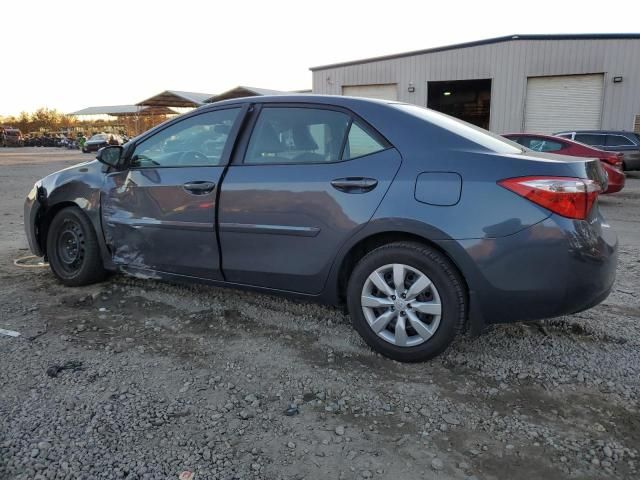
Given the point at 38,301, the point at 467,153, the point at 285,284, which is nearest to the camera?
the point at 467,153

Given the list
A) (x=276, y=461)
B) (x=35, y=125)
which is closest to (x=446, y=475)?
(x=276, y=461)

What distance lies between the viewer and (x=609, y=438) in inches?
96.5

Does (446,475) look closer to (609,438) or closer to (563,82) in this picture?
(609,438)

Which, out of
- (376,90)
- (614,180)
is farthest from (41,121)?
(614,180)

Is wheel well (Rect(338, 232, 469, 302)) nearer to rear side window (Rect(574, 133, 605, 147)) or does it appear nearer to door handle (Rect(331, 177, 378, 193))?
door handle (Rect(331, 177, 378, 193))

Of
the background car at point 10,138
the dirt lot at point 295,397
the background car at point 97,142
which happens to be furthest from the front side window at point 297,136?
the background car at point 10,138

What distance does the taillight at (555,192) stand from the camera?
2.80 metres

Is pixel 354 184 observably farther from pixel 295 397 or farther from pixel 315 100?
pixel 295 397

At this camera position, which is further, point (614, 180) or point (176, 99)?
point (176, 99)

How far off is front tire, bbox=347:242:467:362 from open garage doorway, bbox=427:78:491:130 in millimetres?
22055

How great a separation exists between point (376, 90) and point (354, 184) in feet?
74.2

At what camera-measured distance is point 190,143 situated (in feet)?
13.2

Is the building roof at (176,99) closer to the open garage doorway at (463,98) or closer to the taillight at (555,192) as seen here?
the open garage doorway at (463,98)

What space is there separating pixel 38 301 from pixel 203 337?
1702 millimetres
